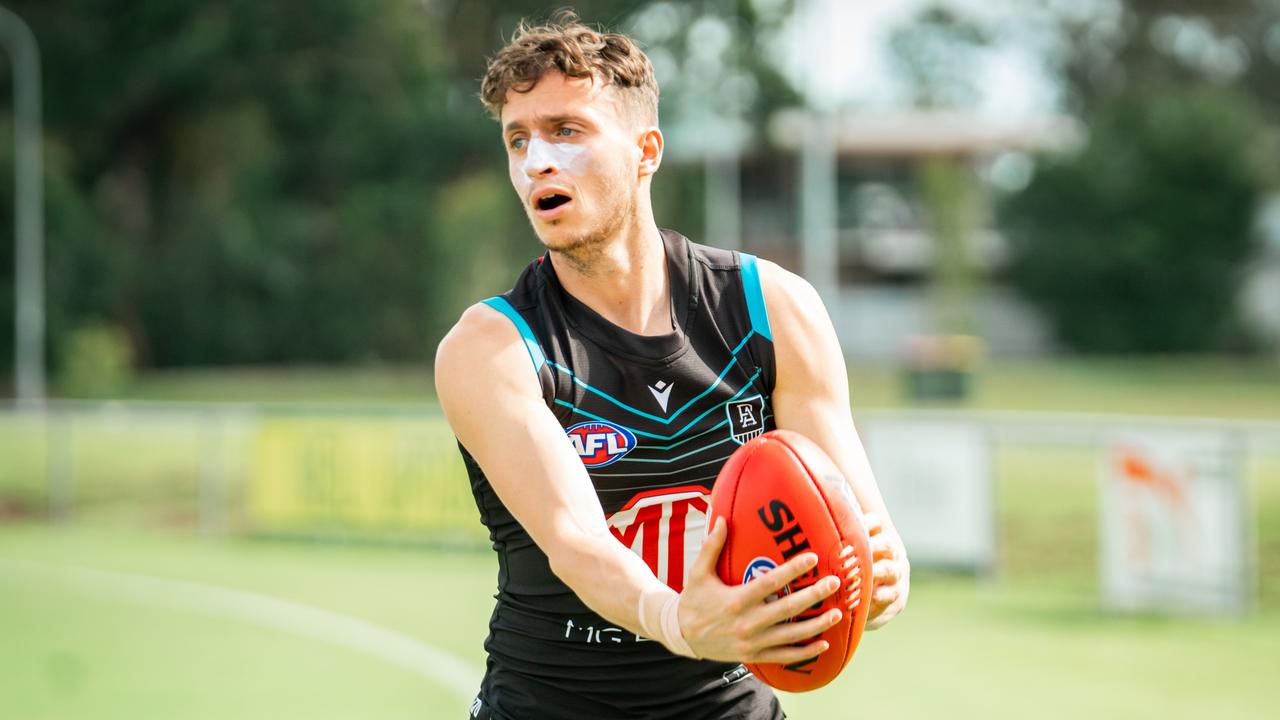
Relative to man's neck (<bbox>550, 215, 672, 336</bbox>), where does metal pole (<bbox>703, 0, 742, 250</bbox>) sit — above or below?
above

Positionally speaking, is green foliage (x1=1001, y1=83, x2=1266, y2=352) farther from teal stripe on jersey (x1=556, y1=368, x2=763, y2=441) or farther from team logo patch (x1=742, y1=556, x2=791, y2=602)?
team logo patch (x1=742, y1=556, x2=791, y2=602)

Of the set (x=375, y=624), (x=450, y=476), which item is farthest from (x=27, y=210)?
(x=375, y=624)

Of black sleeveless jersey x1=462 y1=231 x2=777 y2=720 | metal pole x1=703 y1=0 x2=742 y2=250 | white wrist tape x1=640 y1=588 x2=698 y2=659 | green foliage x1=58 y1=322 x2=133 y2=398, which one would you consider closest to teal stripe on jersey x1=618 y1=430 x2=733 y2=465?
black sleeveless jersey x1=462 y1=231 x2=777 y2=720

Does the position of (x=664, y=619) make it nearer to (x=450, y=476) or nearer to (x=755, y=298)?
(x=755, y=298)

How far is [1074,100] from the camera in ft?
232

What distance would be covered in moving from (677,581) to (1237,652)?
7853 mm

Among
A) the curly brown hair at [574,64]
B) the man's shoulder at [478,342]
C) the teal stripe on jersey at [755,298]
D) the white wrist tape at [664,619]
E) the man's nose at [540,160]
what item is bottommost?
the white wrist tape at [664,619]

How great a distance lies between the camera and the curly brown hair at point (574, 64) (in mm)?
3275

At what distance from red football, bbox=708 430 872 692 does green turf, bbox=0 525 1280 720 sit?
593cm

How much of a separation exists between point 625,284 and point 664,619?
2.95ft

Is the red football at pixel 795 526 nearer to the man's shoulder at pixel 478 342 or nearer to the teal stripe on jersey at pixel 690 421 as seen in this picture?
the teal stripe on jersey at pixel 690 421

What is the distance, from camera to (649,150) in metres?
3.50

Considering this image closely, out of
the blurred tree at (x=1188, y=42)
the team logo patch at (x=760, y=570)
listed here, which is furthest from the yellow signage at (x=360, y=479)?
the blurred tree at (x=1188, y=42)

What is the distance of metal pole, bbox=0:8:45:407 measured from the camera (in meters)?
33.5
